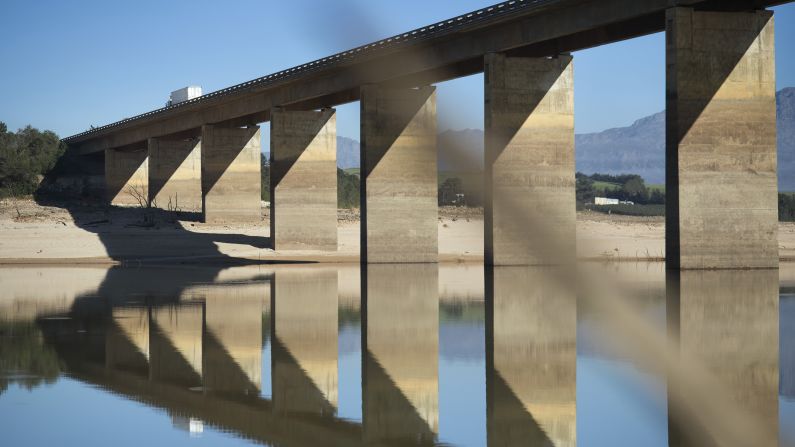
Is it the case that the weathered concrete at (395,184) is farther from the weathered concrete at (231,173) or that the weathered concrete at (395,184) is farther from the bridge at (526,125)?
the weathered concrete at (231,173)

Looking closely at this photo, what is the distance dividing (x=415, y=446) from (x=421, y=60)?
39.2 metres

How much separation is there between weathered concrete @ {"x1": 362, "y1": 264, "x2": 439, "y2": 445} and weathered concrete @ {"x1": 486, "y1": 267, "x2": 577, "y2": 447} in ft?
2.34

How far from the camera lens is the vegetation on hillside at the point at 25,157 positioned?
98938mm

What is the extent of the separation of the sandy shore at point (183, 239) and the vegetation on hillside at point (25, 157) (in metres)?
25.6

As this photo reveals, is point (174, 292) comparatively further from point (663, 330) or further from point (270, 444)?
point (270, 444)

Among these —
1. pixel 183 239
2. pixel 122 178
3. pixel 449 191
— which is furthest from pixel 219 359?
pixel 449 191

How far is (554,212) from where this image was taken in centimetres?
4566

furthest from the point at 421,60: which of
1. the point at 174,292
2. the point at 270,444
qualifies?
the point at 270,444

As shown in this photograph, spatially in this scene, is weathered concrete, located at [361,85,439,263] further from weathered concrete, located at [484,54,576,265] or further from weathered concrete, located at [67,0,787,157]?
weathered concrete, located at [484,54,576,265]

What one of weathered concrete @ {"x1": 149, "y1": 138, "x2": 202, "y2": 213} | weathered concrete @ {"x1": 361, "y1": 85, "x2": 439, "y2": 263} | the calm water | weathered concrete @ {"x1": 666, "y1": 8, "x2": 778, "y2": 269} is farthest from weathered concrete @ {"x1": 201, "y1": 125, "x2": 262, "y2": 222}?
the calm water

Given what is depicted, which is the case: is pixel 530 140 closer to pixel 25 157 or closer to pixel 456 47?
pixel 456 47

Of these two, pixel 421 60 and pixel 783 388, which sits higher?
pixel 421 60

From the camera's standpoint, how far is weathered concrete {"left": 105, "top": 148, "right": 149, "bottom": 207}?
98000mm

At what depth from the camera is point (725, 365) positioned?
54.1 ft
